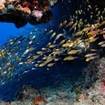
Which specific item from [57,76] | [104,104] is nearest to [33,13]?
[104,104]

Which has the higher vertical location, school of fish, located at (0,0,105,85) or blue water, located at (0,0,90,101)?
school of fish, located at (0,0,105,85)

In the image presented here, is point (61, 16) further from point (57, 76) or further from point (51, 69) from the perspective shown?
point (57, 76)

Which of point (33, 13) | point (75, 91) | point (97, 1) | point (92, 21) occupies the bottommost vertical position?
point (75, 91)

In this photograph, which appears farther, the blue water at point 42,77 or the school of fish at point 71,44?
the blue water at point 42,77

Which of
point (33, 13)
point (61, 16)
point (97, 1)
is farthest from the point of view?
point (61, 16)

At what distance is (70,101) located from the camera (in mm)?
6203

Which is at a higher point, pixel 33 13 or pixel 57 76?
pixel 33 13

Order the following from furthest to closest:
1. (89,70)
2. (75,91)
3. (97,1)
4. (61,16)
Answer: (61,16), (97,1), (89,70), (75,91)

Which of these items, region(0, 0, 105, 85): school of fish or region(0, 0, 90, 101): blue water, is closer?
region(0, 0, 105, 85): school of fish

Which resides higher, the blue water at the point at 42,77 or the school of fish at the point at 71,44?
the school of fish at the point at 71,44

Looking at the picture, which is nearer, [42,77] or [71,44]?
[71,44]

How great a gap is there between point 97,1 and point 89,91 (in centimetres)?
463

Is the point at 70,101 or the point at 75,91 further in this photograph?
the point at 75,91

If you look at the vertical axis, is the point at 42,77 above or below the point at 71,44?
below
